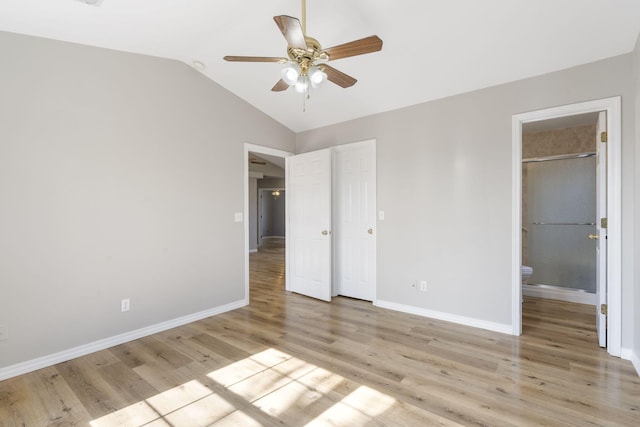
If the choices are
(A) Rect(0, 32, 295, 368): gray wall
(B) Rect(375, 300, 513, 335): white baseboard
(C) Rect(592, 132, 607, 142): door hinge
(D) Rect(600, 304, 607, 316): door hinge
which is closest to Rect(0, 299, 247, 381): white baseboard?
(A) Rect(0, 32, 295, 368): gray wall

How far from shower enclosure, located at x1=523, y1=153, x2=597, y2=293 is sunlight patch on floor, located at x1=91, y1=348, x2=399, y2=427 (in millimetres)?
4045

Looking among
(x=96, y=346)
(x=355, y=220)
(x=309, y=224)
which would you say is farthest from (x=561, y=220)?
(x=96, y=346)

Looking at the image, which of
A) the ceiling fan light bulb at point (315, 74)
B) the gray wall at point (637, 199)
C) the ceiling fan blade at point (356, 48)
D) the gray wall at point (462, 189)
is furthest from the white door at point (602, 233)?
the ceiling fan light bulb at point (315, 74)

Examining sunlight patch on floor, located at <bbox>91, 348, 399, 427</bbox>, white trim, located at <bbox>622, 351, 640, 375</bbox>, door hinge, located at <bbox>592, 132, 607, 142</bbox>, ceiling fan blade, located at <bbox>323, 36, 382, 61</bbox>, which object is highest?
ceiling fan blade, located at <bbox>323, 36, 382, 61</bbox>

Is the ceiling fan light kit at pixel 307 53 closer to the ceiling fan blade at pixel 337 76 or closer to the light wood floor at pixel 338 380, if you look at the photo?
the ceiling fan blade at pixel 337 76

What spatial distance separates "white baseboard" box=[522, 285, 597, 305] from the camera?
4.16m

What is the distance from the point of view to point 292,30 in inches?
71.3

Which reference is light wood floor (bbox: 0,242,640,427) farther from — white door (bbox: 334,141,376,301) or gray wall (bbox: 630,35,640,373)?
white door (bbox: 334,141,376,301)

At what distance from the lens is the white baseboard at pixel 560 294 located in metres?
4.16

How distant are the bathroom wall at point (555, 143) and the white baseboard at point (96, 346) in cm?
489

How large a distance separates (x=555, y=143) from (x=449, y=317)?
3.24m

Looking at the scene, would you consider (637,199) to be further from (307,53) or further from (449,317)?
(307,53)

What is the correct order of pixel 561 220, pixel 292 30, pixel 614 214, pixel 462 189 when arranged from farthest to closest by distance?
1. pixel 561 220
2. pixel 462 189
3. pixel 614 214
4. pixel 292 30

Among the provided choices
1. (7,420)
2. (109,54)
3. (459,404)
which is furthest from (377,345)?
(109,54)
